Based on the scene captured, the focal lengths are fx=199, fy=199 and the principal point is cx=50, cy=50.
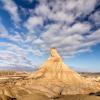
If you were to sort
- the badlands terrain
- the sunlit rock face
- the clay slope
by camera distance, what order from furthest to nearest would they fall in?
the sunlit rock face, the clay slope, the badlands terrain

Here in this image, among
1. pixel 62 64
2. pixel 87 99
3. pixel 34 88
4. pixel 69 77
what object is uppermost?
pixel 62 64

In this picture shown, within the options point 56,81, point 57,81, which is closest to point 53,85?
point 56,81

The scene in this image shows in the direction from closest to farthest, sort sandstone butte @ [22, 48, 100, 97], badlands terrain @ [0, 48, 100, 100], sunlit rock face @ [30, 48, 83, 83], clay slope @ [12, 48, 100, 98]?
badlands terrain @ [0, 48, 100, 100]
clay slope @ [12, 48, 100, 98]
sandstone butte @ [22, 48, 100, 97]
sunlit rock face @ [30, 48, 83, 83]

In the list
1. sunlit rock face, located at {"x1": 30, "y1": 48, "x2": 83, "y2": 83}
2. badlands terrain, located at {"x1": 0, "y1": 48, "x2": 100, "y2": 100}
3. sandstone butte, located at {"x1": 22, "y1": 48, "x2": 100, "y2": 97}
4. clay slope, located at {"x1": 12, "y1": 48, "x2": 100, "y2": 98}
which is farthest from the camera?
sunlit rock face, located at {"x1": 30, "y1": 48, "x2": 83, "y2": 83}

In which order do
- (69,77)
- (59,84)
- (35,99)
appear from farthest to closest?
1. (69,77)
2. (59,84)
3. (35,99)

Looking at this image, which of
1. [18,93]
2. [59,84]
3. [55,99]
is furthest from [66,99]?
[59,84]

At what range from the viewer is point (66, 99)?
67750 mm

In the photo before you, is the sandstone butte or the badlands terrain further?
the sandstone butte

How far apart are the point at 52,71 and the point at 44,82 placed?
43.4 feet

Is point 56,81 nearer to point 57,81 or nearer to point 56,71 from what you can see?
point 57,81

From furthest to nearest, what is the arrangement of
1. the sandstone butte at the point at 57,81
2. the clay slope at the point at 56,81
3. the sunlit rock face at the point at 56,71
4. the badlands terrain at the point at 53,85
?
the sunlit rock face at the point at 56,71 → the sandstone butte at the point at 57,81 → the clay slope at the point at 56,81 → the badlands terrain at the point at 53,85

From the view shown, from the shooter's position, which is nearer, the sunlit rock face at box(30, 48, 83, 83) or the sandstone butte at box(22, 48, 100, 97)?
the sandstone butte at box(22, 48, 100, 97)

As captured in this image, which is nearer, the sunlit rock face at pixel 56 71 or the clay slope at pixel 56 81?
the clay slope at pixel 56 81

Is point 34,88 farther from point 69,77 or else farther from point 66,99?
point 69,77
